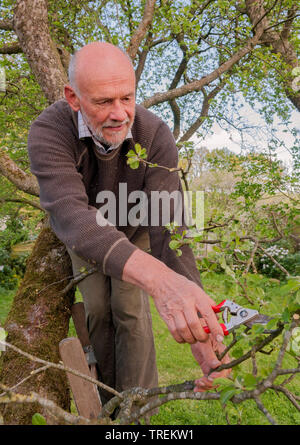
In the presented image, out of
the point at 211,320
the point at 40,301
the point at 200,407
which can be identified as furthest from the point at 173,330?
the point at 200,407

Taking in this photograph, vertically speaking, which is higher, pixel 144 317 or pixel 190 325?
pixel 190 325

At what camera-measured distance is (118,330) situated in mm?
3068

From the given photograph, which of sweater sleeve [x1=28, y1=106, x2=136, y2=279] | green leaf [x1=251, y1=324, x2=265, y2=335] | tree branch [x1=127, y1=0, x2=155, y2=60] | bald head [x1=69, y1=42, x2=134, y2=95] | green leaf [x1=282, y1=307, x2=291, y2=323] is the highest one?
tree branch [x1=127, y1=0, x2=155, y2=60]

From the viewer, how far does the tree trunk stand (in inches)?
105

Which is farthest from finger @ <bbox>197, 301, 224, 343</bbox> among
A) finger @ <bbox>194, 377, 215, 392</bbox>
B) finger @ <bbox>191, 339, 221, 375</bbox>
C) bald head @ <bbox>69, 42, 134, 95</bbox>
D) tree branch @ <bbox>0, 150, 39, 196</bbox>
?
tree branch @ <bbox>0, 150, 39, 196</bbox>

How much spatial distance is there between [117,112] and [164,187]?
0.59 metres

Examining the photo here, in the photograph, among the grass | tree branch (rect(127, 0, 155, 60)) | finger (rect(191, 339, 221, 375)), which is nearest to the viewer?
finger (rect(191, 339, 221, 375))

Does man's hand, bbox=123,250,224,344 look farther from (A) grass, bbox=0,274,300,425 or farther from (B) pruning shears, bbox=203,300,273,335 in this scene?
(A) grass, bbox=0,274,300,425

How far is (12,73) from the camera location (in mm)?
7125

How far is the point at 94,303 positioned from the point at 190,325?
60.0 inches

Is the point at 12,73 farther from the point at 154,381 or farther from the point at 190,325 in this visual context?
the point at 190,325

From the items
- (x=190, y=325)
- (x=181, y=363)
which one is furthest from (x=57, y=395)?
(x=181, y=363)

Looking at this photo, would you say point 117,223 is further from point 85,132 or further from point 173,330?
point 173,330

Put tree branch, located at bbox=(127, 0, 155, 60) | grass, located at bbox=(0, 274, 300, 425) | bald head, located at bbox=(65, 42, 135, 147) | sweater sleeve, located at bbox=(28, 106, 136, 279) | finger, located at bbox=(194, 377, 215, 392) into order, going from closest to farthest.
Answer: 1. finger, located at bbox=(194, 377, 215, 392)
2. sweater sleeve, located at bbox=(28, 106, 136, 279)
3. bald head, located at bbox=(65, 42, 135, 147)
4. grass, located at bbox=(0, 274, 300, 425)
5. tree branch, located at bbox=(127, 0, 155, 60)
